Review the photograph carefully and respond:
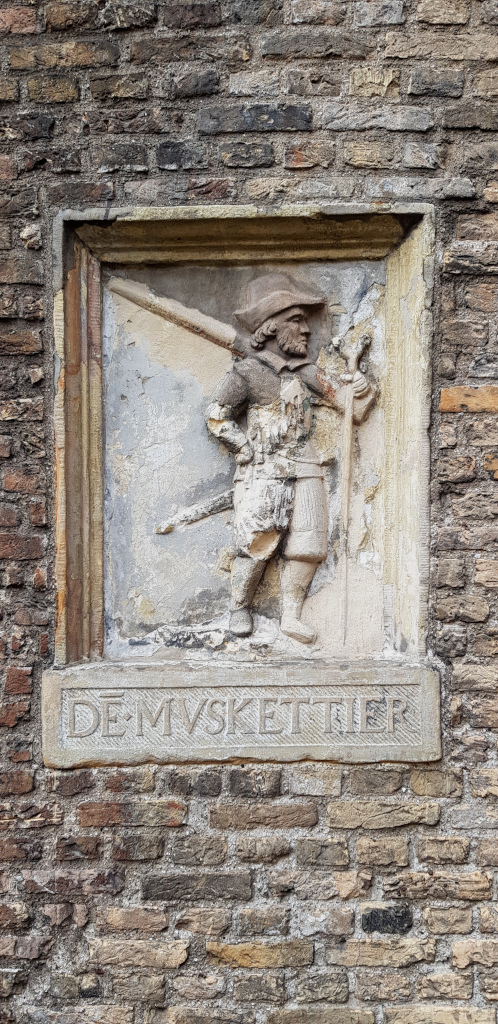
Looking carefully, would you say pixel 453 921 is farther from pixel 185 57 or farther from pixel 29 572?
pixel 185 57

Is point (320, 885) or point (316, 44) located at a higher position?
point (316, 44)

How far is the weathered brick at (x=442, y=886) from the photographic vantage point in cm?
271

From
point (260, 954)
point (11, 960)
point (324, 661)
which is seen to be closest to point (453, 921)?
point (260, 954)

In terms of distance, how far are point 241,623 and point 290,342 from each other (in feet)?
3.55

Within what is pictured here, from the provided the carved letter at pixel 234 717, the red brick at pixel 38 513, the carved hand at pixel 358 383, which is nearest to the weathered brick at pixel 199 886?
the carved letter at pixel 234 717

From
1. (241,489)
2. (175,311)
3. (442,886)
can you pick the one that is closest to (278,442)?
(241,489)

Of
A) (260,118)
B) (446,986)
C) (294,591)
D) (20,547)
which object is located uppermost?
(260,118)

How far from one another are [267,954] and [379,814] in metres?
0.62

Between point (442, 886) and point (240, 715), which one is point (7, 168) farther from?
point (442, 886)

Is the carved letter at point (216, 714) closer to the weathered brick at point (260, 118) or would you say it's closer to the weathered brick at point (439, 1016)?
the weathered brick at point (439, 1016)

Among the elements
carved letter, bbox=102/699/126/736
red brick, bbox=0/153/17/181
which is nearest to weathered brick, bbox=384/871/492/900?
carved letter, bbox=102/699/126/736

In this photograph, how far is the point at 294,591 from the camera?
296cm

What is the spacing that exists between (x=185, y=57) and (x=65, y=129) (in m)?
0.49

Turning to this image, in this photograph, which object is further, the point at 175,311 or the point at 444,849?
the point at 175,311
